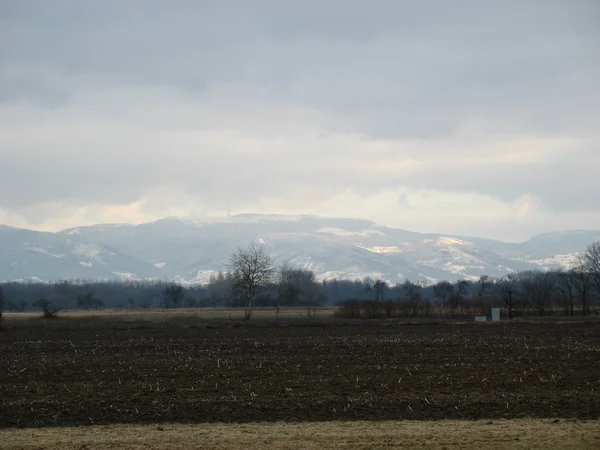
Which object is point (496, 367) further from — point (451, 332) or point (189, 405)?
point (451, 332)

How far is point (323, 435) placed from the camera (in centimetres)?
1788

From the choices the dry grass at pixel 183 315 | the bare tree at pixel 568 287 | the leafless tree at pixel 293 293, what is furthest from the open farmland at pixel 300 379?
the leafless tree at pixel 293 293

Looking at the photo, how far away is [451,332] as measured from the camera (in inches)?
2026

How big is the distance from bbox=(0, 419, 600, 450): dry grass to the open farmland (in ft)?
3.78

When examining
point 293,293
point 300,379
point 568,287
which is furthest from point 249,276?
point 300,379

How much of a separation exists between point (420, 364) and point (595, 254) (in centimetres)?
9548

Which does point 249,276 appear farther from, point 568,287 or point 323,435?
point 323,435

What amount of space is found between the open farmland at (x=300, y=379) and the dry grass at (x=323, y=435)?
115 centimetres

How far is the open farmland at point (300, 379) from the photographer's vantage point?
2122 cm

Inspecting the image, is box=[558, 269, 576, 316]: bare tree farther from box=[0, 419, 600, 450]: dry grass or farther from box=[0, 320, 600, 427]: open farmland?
box=[0, 419, 600, 450]: dry grass

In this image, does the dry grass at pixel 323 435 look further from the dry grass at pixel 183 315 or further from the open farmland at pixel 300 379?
the dry grass at pixel 183 315

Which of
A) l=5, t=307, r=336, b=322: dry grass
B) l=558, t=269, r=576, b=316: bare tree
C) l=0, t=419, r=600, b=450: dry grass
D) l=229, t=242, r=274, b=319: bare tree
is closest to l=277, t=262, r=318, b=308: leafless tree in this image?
l=229, t=242, r=274, b=319: bare tree

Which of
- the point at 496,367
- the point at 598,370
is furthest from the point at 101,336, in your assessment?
the point at 598,370

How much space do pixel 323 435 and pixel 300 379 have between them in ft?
30.9
